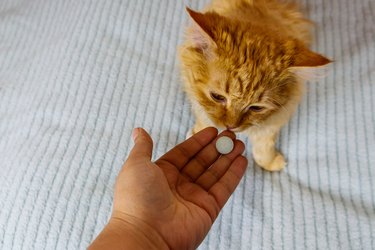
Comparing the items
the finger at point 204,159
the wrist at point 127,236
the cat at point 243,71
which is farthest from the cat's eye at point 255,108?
the wrist at point 127,236

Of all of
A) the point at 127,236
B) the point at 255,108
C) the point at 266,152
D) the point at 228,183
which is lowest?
the point at 127,236

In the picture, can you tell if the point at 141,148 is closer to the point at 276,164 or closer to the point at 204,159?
the point at 204,159

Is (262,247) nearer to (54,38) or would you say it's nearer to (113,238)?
(113,238)

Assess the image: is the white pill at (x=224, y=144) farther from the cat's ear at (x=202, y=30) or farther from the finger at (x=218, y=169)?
the cat's ear at (x=202, y=30)

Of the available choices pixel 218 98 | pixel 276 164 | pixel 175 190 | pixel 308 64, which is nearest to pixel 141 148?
pixel 175 190

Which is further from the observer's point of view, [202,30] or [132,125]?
[132,125]

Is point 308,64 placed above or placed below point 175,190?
above

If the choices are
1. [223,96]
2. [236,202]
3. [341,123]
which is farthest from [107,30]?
[341,123]
